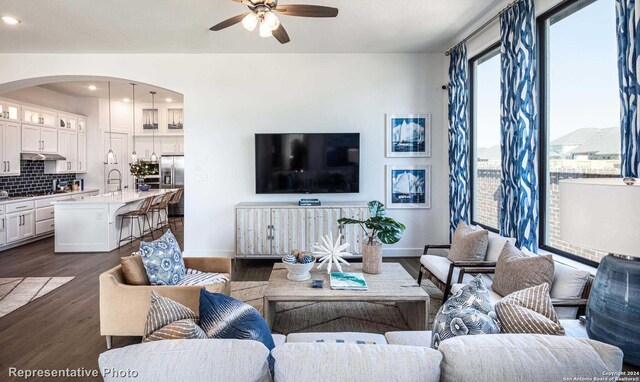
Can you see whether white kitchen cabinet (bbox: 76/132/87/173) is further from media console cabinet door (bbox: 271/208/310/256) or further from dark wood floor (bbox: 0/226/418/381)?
media console cabinet door (bbox: 271/208/310/256)

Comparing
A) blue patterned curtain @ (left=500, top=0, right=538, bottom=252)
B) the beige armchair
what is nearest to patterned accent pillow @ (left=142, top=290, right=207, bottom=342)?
the beige armchair

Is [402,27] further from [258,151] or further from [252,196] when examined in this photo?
[252,196]

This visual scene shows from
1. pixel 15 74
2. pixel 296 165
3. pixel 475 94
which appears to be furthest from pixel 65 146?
pixel 475 94

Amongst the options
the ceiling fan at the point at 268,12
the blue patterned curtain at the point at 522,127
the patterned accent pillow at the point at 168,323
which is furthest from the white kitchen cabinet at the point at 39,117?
the blue patterned curtain at the point at 522,127

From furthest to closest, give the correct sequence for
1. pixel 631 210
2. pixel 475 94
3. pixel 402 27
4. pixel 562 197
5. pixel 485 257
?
pixel 475 94 < pixel 402 27 < pixel 485 257 < pixel 562 197 < pixel 631 210

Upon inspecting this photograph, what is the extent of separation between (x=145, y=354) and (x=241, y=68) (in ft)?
15.4

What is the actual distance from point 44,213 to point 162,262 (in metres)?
5.59

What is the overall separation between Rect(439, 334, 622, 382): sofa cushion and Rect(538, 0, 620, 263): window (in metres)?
1.60

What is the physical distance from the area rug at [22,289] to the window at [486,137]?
5.19 metres

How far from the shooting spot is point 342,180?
16.4 ft

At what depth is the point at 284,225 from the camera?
15.5 feet

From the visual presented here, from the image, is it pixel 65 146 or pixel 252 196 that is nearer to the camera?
pixel 252 196

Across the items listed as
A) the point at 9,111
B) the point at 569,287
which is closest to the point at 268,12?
the point at 569,287

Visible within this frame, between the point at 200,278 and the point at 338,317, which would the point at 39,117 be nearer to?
the point at 200,278
